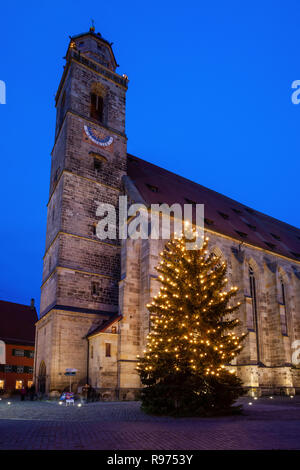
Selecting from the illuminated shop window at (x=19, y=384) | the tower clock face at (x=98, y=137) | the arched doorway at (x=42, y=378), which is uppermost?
the tower clock face at (x=98, y=137)

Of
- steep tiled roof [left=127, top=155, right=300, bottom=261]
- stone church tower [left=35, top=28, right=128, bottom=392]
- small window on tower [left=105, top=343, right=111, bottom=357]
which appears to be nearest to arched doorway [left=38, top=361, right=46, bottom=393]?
stone church tower [left=35, top=28, right=128, bottom=392]

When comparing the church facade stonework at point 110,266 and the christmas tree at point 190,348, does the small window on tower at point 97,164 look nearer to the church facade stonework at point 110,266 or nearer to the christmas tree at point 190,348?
the church facade stonework at point 110,266

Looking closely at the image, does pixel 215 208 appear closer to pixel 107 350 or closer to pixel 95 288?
pixel 95 288

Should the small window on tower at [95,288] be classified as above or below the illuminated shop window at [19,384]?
above

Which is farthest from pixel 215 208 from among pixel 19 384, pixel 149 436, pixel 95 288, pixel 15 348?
pixel 19 384

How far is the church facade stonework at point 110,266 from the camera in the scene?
A: 21219 mm

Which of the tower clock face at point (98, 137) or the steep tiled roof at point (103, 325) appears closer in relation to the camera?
the steep tiled roof at point (103, 325)

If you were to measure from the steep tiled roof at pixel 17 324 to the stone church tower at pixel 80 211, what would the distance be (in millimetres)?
15574

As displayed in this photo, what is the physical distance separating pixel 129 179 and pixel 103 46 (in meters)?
12.2

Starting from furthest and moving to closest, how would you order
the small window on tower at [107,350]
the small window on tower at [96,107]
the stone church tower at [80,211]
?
the small window on tower at [96,107] → the stone church tower at [80,211] → the small window on tower at [107,350]

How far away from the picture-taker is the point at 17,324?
4150 cm

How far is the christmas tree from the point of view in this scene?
12641 mm

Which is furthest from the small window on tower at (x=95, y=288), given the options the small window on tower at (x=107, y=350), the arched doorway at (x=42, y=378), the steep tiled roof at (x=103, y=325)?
the arched doorway at (x=42, y=378)
